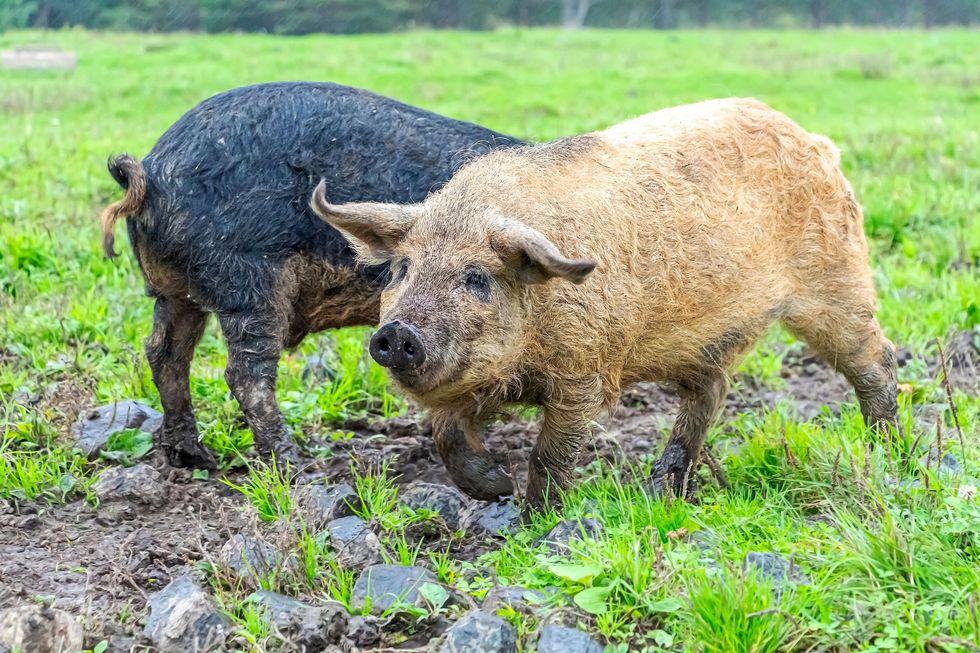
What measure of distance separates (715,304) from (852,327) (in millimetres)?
770

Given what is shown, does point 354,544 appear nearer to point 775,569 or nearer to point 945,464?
point 775,569

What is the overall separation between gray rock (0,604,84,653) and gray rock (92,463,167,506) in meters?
1.39

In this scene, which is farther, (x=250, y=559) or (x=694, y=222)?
(x=694, y=222)

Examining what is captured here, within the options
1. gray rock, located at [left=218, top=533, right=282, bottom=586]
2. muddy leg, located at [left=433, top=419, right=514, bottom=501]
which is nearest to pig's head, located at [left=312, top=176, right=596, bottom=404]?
muddy leg, located at [left=433, top=419, right=514, bottom=501]

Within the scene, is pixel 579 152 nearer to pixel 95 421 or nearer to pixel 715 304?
pixel 715 304

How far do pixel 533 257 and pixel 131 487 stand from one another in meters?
2.00

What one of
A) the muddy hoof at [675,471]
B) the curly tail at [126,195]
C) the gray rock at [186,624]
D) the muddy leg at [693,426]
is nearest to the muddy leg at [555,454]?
the muddy hoof at [675,471]

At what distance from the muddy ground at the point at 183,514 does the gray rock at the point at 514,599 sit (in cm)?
72

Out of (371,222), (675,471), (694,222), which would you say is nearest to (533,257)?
(371,222)

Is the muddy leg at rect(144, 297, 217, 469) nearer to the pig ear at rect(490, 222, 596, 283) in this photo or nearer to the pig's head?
the pig's head

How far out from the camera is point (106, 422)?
5.35 m

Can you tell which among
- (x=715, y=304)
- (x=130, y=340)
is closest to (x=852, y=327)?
(x=715, y=304)

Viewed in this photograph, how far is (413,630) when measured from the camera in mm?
3539

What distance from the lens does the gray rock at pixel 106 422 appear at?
5188mm
